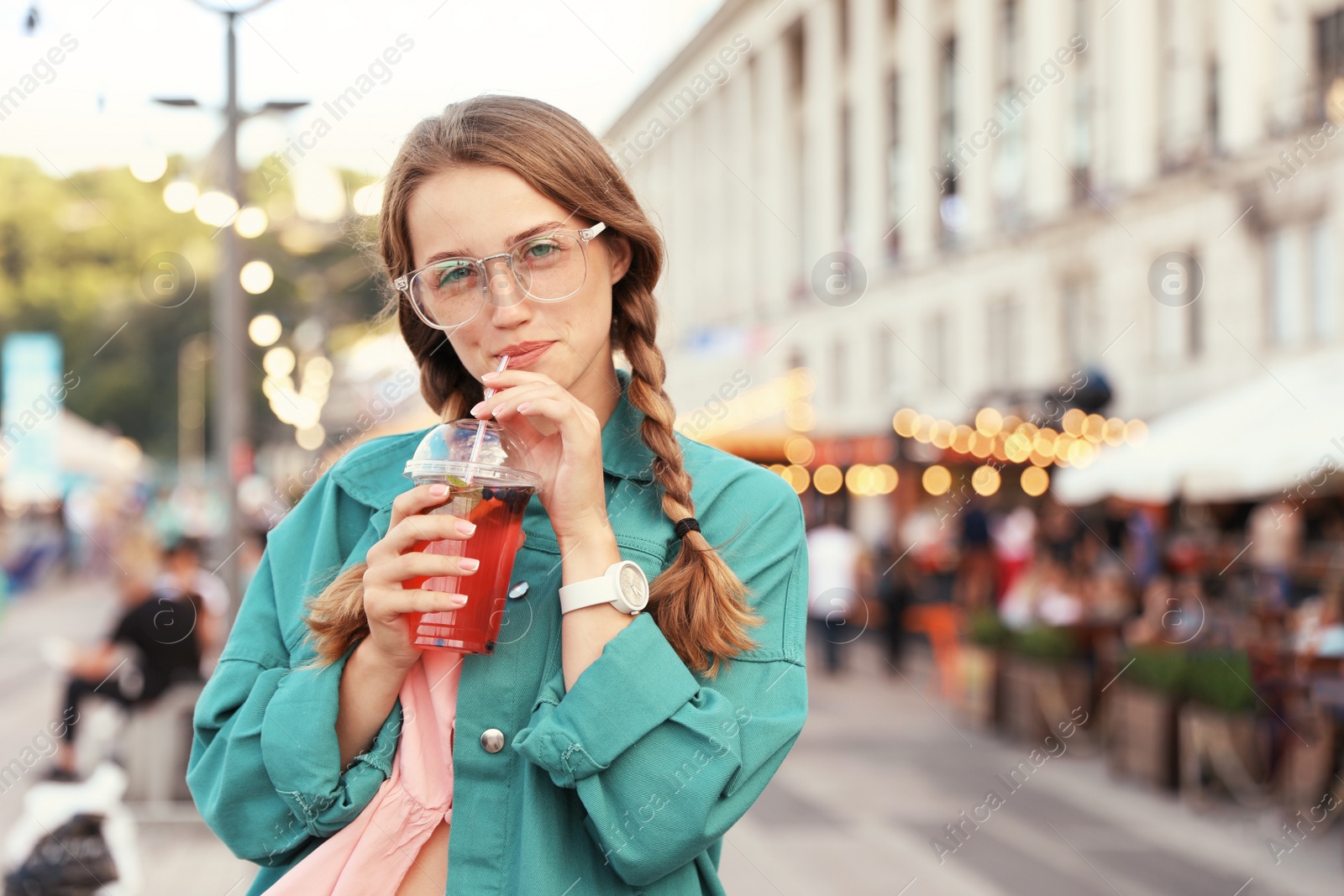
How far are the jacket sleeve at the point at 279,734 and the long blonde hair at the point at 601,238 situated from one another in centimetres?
8

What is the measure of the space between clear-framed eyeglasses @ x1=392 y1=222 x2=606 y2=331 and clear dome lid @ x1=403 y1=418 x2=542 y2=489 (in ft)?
0.51

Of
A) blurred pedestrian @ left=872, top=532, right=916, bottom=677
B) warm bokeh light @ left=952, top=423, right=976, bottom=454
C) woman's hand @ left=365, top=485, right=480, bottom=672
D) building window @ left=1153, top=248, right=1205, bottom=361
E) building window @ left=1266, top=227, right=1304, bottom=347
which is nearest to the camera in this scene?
woman's hand @ left=365, top=485, right=480, bottom=672

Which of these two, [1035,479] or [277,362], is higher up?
[277,362]

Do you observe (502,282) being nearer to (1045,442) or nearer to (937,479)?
(1045,442)

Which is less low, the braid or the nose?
the nose

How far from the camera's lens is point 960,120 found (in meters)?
28.1

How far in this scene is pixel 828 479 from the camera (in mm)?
19578

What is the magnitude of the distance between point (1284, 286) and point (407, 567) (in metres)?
19.0

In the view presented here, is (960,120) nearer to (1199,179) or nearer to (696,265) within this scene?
(1199,179)

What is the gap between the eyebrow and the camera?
1527 mm

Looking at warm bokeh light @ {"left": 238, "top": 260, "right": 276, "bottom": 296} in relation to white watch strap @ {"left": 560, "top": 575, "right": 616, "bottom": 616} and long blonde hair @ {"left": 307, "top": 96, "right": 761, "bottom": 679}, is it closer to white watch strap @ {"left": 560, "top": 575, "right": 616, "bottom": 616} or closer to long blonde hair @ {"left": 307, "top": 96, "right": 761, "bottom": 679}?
long blonde hair @ {"left": 307, "top": 96, "right": 761, "bottom": 679}

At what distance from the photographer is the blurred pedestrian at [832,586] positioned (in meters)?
14.0

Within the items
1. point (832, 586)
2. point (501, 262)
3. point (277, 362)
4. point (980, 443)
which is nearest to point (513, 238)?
point (501, 262)

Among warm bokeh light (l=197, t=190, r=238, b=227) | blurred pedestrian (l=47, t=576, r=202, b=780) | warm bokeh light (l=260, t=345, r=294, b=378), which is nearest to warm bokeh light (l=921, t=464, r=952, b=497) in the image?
warm bokeh light (l=260, t=345, r=294, b=378)
